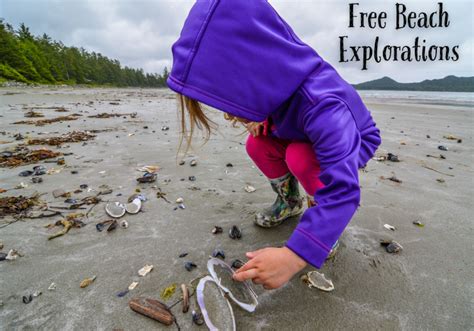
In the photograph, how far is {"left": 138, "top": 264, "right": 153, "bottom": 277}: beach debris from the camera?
1474 mm

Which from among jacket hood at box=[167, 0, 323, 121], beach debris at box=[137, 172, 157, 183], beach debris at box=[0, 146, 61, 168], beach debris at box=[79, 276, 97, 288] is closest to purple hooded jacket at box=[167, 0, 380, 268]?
jacket hood at box=[167, 0, 323, 121]

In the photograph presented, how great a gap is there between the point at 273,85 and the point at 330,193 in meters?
0.53

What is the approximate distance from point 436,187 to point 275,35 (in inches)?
106

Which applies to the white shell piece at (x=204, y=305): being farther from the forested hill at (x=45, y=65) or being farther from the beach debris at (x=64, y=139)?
the forested hill at (x=45, y=65)

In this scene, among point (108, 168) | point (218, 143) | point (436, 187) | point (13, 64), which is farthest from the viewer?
point (13, 64)

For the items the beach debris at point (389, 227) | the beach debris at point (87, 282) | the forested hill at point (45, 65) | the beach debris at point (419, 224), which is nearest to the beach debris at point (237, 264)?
the beach debris at point (87, 282)

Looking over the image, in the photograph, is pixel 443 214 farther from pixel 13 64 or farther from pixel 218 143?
pixel 13 64

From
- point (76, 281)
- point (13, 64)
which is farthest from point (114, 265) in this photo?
point (13, 64)

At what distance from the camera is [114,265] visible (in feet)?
5.06

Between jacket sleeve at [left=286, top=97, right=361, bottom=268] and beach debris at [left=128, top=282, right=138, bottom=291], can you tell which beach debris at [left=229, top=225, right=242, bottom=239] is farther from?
jacket sleeve at [left=286, top=97, right=361, bottom=268]

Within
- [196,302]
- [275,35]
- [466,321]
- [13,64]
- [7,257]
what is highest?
[13,64]

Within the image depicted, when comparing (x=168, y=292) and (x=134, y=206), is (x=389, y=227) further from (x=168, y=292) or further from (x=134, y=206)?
(x=134, y=206)

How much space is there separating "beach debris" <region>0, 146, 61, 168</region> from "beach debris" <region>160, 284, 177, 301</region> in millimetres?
2918

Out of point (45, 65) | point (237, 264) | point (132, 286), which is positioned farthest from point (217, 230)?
point (45, 65)
